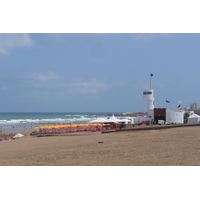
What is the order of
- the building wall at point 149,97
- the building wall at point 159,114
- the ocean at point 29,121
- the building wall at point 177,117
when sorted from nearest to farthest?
the building wall at point 177,117
the building wall at point 159,114
the building wall at point 149,97
the ocean at point 29,121

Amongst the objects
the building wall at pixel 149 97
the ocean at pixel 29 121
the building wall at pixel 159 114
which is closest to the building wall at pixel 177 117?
the building wall at pixel 159 114

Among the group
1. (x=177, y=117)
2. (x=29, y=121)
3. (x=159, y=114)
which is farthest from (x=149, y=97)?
(x=29, y=121)

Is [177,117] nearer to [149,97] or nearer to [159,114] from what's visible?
[159,114]

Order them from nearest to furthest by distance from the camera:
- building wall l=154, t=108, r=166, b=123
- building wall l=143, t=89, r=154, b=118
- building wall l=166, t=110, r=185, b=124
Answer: building wall l=166, t=110, r=185, b=124 → building wall l=154, t=108, r=166, b=123 → building wall l=143, t=89, r=154, b=118

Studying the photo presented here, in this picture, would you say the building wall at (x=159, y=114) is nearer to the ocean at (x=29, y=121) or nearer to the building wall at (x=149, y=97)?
the building wall at (x=149, y=97)

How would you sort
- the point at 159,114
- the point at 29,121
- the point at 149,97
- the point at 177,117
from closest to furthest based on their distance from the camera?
the point at 177,117
the point at 159,114
the point at 149,97
the point at 29,121

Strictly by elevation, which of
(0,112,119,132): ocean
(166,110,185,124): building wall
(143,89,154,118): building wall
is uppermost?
(143,89,154,118): building wall

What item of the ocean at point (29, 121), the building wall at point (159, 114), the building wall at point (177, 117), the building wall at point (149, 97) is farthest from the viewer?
the ocean at point (29, 121)

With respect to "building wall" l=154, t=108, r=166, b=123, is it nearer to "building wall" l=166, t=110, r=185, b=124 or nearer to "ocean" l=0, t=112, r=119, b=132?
"building wall" l=166, t=110, r=185, b=124

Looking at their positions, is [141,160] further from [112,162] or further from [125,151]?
[125,151]

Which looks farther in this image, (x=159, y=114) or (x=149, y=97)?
(x=149, y=97)

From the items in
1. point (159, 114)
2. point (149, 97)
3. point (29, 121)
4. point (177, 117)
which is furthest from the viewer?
point (29, 121)

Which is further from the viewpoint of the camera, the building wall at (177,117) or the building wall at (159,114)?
the building wall at (159,114)

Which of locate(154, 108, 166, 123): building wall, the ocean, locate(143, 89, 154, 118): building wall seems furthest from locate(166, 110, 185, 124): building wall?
the ocean
